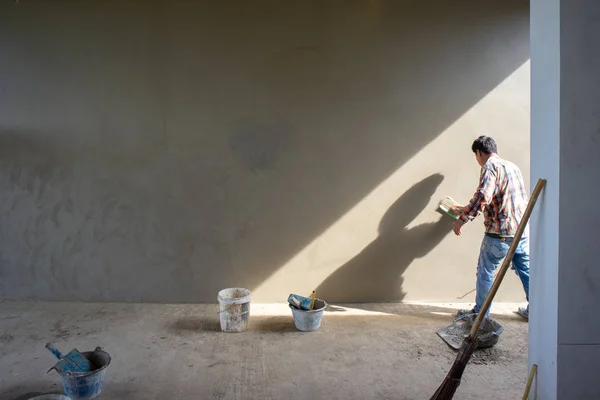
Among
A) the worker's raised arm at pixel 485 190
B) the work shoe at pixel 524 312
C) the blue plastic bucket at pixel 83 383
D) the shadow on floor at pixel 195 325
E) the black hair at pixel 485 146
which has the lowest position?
the blue plastic bucket at pixel 83 383

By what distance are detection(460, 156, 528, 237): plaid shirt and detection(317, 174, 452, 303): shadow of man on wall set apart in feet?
2.09

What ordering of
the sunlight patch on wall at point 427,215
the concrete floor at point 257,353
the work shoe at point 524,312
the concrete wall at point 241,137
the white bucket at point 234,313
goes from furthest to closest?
the sunlight patch on wall at point 427,215
the concrete wall at point 241,137
the work shoe at point 524,312
the white bucket at point 234,313
the concrete floor at point 257,353

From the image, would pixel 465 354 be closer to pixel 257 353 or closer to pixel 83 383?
pixel 257 353

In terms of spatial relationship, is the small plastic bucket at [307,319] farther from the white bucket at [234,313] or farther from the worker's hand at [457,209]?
the worker's hand at [457,209]

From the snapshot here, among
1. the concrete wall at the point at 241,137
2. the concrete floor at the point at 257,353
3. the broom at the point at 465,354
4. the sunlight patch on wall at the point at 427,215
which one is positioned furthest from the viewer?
the sunlight patch on wall at the point at 427,215

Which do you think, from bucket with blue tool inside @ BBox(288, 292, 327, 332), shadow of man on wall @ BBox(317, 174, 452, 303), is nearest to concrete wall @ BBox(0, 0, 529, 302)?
shadow of man on wall @ BBox(317, 174, 452, 303)

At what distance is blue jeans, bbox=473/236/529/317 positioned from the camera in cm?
343

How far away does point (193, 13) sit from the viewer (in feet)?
12.8

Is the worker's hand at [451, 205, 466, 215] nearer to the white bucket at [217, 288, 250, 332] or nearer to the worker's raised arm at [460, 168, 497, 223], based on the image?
the worker's raised arm at [460, 168, 497, 223]

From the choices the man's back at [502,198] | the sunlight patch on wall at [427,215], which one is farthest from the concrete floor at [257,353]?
the man's back at [502,198]

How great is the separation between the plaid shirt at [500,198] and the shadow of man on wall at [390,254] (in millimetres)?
636

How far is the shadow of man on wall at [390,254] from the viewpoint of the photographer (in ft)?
13.4

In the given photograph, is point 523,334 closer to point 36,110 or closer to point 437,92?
point 437,92

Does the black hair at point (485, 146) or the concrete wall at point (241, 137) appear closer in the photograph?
the black hair at point (485, 146)
